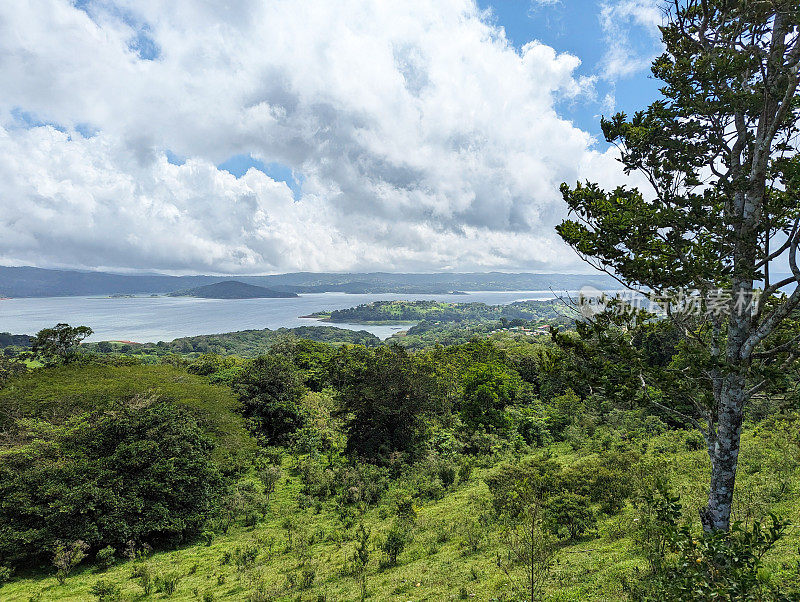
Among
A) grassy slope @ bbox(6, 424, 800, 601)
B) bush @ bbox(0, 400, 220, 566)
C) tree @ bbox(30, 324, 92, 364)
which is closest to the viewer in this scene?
grassy slope @ bbox(6, 424, 800, 601)

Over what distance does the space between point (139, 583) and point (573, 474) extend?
461 inches

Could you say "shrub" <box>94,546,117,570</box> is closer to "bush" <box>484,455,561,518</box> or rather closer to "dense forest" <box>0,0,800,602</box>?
"dense forest" <box>0,0,800,602</box>

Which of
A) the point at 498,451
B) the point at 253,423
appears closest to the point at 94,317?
the point at 253,423

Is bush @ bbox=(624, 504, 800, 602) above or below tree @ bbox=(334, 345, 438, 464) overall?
above

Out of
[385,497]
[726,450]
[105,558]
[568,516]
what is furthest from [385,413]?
[726,450]

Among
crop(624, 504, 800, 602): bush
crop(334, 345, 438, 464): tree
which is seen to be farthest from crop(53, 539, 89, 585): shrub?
crop(624, 504, 800, 602): bush

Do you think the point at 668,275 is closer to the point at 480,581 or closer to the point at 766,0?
the point at 766,0

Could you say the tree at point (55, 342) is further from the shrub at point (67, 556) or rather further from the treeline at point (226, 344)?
the treeline at point (226, 344)

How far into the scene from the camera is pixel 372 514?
514 inches

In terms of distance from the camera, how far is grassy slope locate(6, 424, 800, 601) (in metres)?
6.86

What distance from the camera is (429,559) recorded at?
896 cm

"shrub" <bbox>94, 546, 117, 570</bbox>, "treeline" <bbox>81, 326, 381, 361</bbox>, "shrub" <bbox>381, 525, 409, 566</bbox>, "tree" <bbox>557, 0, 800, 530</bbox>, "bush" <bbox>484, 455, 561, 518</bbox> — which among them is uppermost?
"tree" <bbox>557, 0, 800, 530</bbox>

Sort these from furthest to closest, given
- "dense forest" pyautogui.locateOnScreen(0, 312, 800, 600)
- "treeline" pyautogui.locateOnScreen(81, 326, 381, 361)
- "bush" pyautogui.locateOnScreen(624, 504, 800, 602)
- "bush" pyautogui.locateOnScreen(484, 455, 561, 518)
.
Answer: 1. "treeline" pyautogui.locateOnScreen(81, 326, 381, 361)
2. "bush" pyautogui.locateOnScreen(484, 455, 561, 518)
3. "dense forest" pyautogui.locateOnScreen(0, 312, 800, 600)
4. "bush" pyautogui.locateOnScreen(624, 504, 800, 602)

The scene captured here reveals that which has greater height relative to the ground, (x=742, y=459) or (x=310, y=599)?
(x=742, y=459)
